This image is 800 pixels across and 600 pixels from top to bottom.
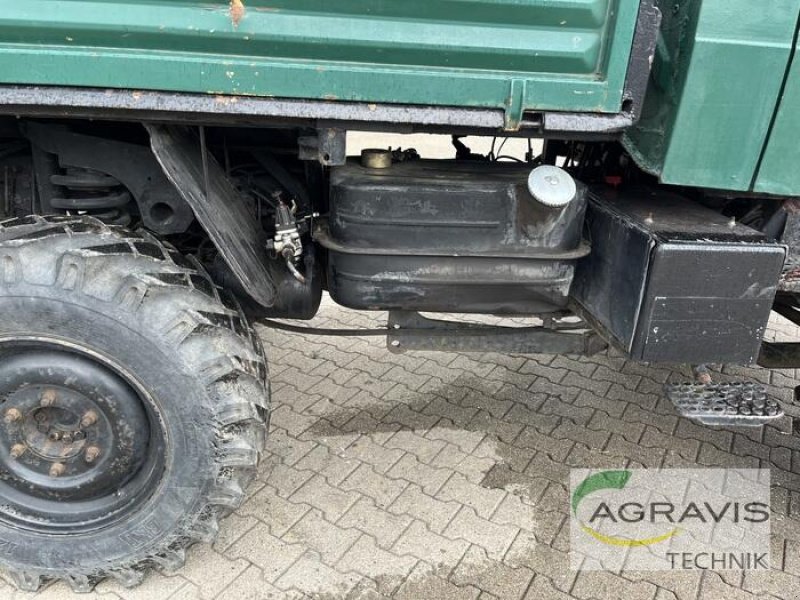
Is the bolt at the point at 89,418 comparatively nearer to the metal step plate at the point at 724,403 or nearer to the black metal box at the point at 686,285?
the black metal box at the point at 686,285

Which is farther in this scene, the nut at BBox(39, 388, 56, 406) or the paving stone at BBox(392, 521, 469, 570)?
the paving stone at BBox(392, 521, 469, 570)

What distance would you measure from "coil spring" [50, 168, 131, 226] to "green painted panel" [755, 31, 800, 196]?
203 centimetres

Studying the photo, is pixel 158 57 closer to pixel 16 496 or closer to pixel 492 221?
pixel 492 221

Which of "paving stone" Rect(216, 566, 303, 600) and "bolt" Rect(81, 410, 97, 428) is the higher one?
"bolt" Rect(81, 410, 97, 428)

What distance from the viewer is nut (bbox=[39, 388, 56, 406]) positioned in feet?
6.47

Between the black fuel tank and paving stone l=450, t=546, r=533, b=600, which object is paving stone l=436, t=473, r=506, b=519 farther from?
the black fuel tank

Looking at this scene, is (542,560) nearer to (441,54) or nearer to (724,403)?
(724,403)

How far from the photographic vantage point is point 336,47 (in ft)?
5.38

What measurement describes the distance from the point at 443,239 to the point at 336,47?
67cm

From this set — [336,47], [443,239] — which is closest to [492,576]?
[443,239]

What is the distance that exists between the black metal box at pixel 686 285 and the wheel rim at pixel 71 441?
1485 millimetres

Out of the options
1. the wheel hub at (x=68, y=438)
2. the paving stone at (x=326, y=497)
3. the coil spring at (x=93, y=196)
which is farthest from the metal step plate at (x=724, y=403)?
the coil spring at (x=93, y=196)

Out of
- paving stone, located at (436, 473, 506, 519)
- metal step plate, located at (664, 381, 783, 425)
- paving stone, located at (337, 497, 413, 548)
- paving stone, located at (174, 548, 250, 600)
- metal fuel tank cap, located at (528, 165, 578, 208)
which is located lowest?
paving stone, located at (436, 473, 506, 519)

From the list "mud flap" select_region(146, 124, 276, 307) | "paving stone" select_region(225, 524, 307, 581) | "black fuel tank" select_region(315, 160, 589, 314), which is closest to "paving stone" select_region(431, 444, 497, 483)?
"paving stone" select_region(225, 524, 307, 581)
